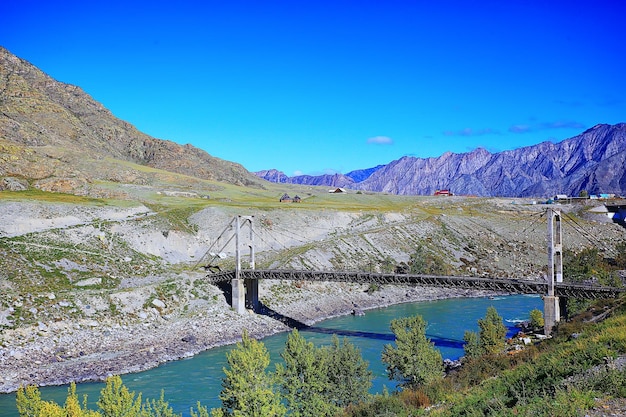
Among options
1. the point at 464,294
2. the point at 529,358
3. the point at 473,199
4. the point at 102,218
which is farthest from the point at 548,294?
the point at 473,199

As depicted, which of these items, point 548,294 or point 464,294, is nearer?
point 548,294

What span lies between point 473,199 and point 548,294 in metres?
91.5

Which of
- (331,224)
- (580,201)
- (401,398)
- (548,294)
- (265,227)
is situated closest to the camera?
(401,398)

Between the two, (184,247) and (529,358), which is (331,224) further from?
(529,358)

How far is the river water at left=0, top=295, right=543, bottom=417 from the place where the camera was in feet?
84.8

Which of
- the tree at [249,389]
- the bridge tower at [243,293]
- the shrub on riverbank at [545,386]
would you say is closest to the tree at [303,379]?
the tree at [249,389]

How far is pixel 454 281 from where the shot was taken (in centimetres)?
3712

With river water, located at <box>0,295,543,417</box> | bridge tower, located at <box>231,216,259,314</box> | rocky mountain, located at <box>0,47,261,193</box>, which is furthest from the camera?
rocky mountain, located at <box>0,47,261,193</box>

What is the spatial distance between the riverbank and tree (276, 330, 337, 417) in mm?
13540

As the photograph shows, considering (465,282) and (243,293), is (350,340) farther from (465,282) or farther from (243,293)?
(243,293)

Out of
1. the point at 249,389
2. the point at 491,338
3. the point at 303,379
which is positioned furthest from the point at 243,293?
the point at 249,389

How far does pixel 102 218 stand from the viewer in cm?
5525

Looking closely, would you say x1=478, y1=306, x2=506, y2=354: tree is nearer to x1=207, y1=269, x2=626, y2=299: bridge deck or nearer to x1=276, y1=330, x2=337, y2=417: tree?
x1=207, y1=269, x2=626, y2=299: bridge deck

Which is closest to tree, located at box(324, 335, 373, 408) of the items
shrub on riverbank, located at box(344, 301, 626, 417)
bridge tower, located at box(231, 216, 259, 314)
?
shrub on riverbank, located at box(344, 301, 626, 417)
